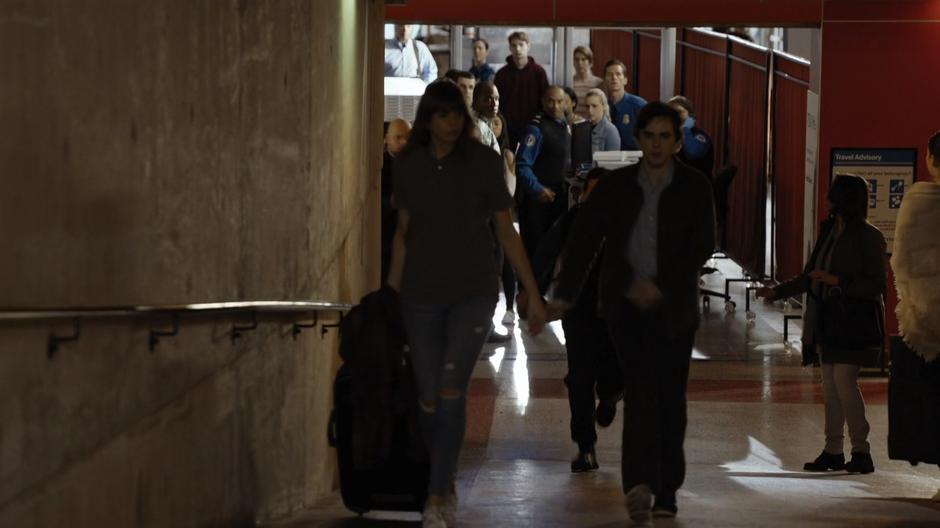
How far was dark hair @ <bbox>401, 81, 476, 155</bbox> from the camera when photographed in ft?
19.3

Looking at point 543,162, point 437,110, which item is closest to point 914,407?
point 437,110

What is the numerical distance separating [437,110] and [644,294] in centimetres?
105

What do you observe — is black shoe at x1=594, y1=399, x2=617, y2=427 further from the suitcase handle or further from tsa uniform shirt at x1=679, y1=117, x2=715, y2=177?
tsa uniform shirt at x1=679, y1=117, x2=715, y2=177

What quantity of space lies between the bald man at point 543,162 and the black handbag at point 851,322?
543 cm

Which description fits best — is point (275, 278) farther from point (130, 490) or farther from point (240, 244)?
point (130, 490)

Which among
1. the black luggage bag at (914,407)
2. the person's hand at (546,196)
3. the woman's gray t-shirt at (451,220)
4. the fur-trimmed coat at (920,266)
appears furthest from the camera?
the person's hand at (546,196)

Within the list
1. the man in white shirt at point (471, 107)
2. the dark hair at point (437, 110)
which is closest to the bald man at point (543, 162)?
the man in white shirt at point (471, 107)

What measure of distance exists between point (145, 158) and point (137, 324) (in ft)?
1.59

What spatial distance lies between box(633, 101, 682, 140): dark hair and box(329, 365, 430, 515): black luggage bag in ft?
4.62

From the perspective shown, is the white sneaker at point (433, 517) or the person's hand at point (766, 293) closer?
the white sneaker at point (433, 517)

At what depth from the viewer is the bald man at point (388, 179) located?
32.7 feet

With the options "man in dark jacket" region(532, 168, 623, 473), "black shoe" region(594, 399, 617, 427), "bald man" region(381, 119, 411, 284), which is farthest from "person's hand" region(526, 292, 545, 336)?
"bald man" region(381, 119, 411, 284)

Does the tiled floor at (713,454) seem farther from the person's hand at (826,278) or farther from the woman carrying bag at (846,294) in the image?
the person's hand at (826,278)

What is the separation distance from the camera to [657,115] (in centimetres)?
626
